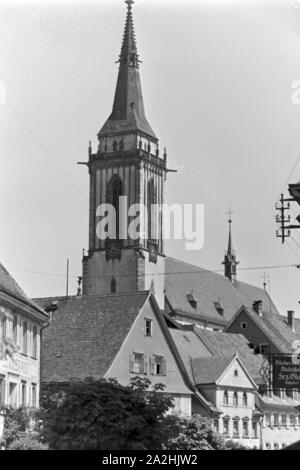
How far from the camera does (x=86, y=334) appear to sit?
204 ft

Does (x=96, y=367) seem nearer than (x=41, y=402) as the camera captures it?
No

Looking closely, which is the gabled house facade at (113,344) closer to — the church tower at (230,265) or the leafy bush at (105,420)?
the leafy bush at (105,420)

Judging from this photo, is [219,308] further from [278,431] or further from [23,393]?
[23,393]

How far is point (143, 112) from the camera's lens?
128750 millimetres

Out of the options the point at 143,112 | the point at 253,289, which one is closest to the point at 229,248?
the point at 253,289

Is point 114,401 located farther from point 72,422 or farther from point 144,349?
point 144,349

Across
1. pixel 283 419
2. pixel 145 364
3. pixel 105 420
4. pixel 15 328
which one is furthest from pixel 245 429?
pixel 105 420

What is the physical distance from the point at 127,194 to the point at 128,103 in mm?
9427

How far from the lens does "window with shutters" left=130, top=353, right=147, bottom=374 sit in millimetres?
61406

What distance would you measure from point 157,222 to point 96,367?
65.3 meters

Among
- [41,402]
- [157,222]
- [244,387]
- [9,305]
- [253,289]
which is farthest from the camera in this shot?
[253,289]

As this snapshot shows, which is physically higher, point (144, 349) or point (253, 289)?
point (253, 289)
